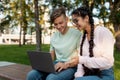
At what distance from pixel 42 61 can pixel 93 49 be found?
0.73 meters

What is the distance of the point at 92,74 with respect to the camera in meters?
3.05

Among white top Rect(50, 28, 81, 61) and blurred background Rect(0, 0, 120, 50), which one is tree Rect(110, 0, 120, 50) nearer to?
blurred background Rect(0, 0, 120, 50)

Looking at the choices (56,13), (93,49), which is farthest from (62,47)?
(93,49)

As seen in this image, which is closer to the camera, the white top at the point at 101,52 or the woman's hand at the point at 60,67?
the white top at the point at 101,52

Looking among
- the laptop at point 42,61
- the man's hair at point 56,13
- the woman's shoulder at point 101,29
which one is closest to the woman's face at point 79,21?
the woman's shoulder at point 101,29

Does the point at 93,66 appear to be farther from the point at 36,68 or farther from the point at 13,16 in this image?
the point at 13,16

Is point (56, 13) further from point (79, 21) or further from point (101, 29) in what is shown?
point (101, 29)

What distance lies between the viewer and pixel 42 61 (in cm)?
346

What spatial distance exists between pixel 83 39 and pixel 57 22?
40cm

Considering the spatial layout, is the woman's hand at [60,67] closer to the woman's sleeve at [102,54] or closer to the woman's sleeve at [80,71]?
the woman's sleeve at [80,71]

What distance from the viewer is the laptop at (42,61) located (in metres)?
3.32

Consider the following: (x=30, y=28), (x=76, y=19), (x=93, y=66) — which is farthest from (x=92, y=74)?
(x=30, y=28)

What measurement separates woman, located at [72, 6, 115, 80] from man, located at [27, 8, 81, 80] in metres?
0.28

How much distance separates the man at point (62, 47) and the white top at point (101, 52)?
410 mm
